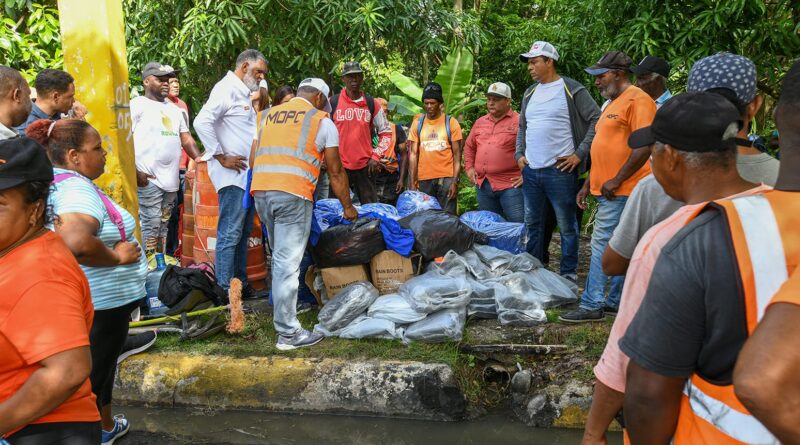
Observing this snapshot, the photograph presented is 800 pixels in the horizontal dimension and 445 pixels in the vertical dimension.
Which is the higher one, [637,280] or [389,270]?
[637,280]

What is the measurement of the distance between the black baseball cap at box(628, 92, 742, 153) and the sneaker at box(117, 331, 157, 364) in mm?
3789

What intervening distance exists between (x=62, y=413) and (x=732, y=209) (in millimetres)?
1824

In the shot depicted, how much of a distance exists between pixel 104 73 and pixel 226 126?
0.98m

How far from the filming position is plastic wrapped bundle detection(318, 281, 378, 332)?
4703 millimetres

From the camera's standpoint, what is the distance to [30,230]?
188 centimetres

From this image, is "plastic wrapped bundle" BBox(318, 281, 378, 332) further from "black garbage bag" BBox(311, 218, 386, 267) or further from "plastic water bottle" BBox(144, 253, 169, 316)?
"plastic water bottle" BBox(144, 253, 169, 316)

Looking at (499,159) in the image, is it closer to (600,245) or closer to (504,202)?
(504,202)

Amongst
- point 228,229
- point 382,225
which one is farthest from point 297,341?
point 228,229

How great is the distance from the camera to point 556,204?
5.46 meters

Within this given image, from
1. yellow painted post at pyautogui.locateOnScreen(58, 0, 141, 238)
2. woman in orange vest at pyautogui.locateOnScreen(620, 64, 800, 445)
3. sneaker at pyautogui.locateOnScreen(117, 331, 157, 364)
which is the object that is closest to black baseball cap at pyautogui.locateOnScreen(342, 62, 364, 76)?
yellow painted post at pyautogui.locateOnScreen(58, 0, 141, 238)

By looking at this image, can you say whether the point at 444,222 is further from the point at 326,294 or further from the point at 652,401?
the point at 652,401

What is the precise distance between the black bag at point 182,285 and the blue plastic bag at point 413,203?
1.95 meters

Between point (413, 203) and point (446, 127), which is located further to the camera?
point (446, 127)

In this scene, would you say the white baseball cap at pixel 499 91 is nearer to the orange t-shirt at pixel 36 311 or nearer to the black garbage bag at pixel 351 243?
the black garbage bag at pixel 351 243
